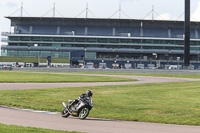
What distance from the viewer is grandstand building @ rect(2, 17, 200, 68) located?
145750 mm

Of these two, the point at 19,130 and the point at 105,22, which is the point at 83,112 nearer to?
the point at 19,130

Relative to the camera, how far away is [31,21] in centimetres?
15188

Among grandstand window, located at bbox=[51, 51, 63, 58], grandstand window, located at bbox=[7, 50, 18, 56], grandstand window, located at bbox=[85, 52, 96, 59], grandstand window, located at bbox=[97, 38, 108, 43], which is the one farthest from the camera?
grandstand window, located at bbox=[7, 50, 18, 56]

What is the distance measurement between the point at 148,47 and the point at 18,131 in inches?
5426

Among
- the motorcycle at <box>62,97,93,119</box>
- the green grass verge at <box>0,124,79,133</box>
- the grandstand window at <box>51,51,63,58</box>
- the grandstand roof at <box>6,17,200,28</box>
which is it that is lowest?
the green grass verge at <box>0,124,79,133</box>

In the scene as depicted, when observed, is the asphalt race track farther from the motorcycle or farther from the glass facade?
the glass facade

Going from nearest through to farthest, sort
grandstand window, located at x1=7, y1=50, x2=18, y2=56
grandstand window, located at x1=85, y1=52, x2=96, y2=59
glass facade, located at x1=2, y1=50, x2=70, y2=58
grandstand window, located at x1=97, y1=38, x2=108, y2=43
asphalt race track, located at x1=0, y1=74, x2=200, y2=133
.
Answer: asphalt race track, located at x1=0, y1=74, x2=200, y2=133, glass facade, located at x1=2, y1=50, x2=70, y2=58, grandstand window, located at x1=85, y1=52, x2=96, y2=59, grandstand window, located at x1=97, y1=38, x2=108, y2=43, grandstand window, located at x1=7, y1=50, x2=18, y2=56

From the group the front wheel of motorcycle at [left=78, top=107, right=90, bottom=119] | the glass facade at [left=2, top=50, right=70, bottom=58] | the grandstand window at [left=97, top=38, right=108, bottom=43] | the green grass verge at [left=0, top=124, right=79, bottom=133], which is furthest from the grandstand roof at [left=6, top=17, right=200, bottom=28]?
the green grass verge at [left=0, top=124, right=79, bottom=133]

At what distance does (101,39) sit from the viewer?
147m

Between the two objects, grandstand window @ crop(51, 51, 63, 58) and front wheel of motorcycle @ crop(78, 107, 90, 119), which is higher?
grandstand window @ crop(51, 51, 63, 58)

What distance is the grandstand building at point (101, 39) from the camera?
14575cm

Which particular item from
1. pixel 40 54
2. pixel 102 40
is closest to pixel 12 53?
pixel 40 54

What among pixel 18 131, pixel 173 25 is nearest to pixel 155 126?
pixel 18 131

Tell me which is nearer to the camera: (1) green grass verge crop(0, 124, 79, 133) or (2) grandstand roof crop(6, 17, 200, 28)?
(1) green grass verge crop(0, 124, 79, 133)
